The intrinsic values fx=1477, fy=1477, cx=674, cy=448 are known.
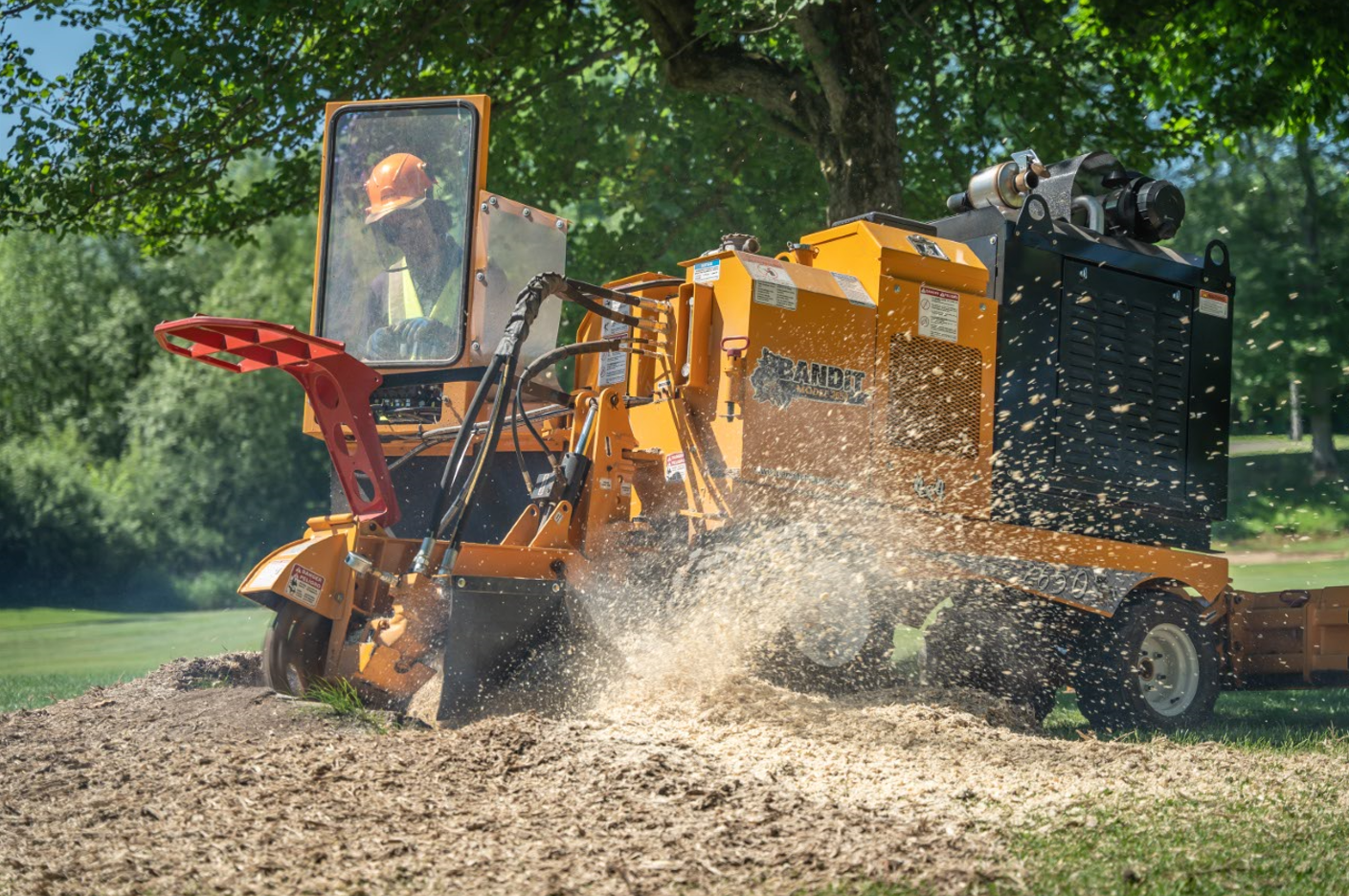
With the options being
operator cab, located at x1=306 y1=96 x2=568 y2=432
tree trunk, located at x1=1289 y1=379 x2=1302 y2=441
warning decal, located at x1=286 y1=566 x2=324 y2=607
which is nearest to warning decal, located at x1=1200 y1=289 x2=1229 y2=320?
operator cab, located at x1=306 y1=96 x2=568 y2=432

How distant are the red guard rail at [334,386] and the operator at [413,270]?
54 centimetres

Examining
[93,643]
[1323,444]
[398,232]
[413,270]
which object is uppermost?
[1323,444]

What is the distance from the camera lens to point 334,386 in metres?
6.96

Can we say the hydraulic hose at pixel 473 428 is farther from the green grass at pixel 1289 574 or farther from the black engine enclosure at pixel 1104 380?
the green grass at pixel 1289 574

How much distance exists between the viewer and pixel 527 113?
14391 millimetres

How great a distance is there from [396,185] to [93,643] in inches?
540

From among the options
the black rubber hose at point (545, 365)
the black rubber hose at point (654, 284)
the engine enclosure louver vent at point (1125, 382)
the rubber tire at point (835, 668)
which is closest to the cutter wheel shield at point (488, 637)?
the black rubber hose at point (545, 365)

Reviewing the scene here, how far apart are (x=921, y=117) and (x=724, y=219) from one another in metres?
2.15

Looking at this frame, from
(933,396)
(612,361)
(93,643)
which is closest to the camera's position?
(933,396)

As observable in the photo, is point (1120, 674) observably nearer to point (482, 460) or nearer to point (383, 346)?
point (482, 460)

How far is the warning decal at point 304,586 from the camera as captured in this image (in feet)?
22.1

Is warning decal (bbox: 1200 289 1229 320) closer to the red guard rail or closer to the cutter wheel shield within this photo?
the cutter wheel shield

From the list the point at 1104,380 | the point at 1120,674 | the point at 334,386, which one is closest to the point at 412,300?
the point at 334,386

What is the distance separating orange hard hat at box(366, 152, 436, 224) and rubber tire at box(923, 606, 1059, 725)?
11.4ft
